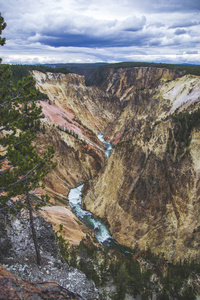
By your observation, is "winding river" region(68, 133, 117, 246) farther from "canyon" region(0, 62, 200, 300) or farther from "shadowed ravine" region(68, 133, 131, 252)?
"canyon" region(0, 62, 200, 300)

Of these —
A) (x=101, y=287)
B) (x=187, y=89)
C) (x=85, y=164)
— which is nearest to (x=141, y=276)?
(x=101, y=287)

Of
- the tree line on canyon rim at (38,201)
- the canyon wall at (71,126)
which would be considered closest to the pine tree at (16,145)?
the tree line on canyon rim at (38,201)

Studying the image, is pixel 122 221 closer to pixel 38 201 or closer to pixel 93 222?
pixel 93 222

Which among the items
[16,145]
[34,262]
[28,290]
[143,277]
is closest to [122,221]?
[143,277]

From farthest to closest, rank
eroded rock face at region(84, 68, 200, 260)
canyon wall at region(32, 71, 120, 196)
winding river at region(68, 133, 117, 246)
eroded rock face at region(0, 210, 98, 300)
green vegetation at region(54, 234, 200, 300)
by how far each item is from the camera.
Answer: canyon wall at region(32, 71, 120, 196) → winding river at region(68, 133, 117, 246) → eroded rock face at region(84, 68, 200, 260) → green vegetation at region(54, 234, 200, 300) → eroded rock face at region(0, 210, 98, 300)

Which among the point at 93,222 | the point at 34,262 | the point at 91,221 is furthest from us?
the point at 91,221

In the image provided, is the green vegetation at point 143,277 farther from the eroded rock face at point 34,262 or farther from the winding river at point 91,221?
the winding river at point 91,221

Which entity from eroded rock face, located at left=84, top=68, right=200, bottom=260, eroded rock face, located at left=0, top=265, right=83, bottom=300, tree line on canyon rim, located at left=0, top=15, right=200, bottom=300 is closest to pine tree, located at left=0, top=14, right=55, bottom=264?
tree line on canyon rim, located at left=0, top=15, right=200, bottom=300
